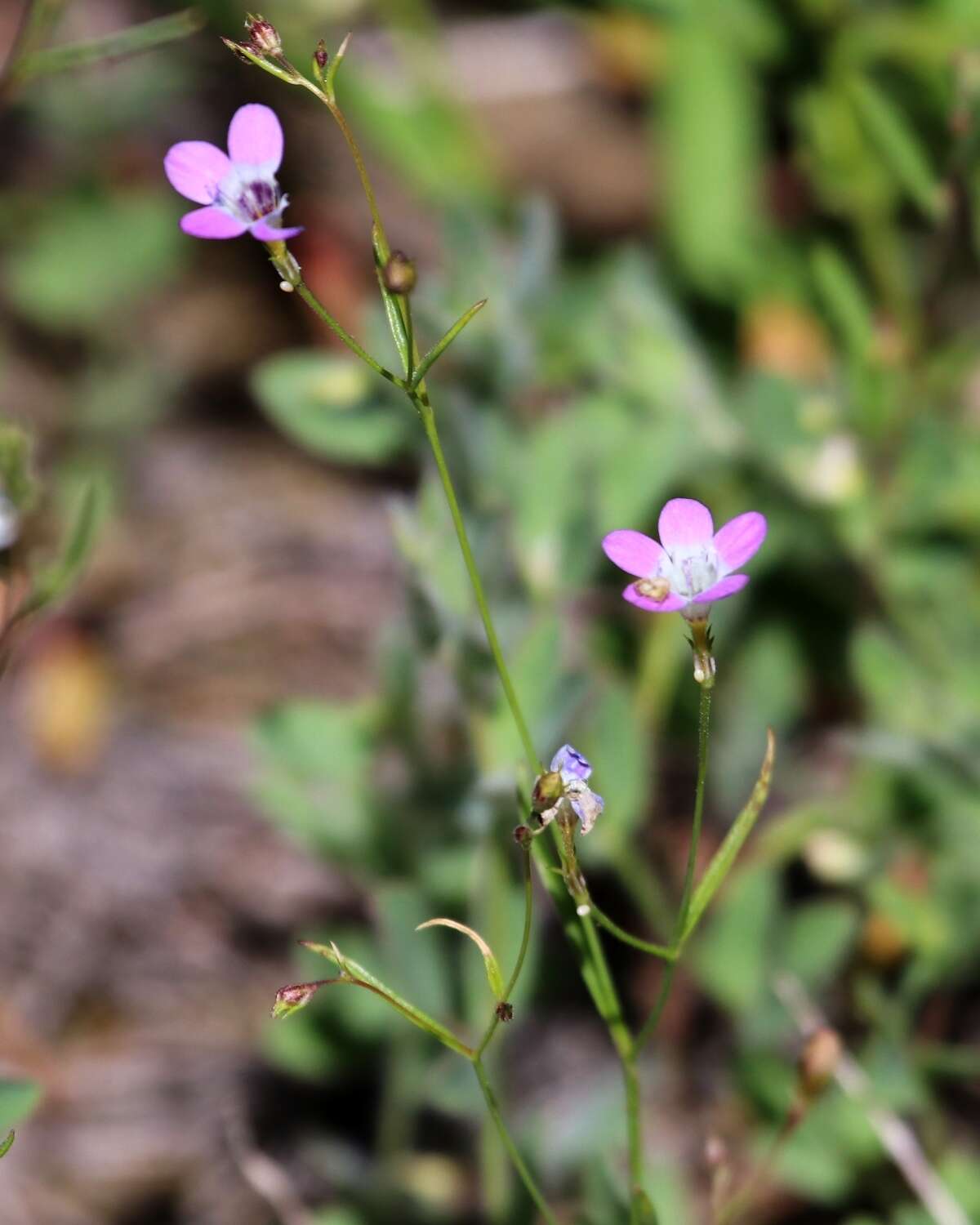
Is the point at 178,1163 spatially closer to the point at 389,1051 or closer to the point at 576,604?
the point at 389,1051

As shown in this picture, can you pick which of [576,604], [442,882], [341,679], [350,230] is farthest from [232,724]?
[350,230]

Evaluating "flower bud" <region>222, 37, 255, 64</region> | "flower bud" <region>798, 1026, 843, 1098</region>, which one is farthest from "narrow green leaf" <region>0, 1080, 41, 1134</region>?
"flower bud" <region>222, 37, 255, 64</region>

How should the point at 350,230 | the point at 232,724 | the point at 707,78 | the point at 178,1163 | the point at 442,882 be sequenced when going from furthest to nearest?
the point at 350,230, the point at 707,78, the point at 232,724, the point at 178,1163, the point at 442,882

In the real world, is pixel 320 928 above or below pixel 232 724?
below

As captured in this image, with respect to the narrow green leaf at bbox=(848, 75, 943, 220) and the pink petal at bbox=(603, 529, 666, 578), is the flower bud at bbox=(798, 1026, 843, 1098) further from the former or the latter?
the narrow green leaf at bbox=(848, 75, 943, 220)

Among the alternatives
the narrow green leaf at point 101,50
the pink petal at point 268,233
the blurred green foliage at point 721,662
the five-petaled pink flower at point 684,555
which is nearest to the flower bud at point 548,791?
the five-petaled pink flower at point 684,555

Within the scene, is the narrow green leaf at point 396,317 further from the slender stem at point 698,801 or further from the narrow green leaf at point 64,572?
the narrow green leaf at point 64,572

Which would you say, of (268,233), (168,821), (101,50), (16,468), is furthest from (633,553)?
(168,821)
